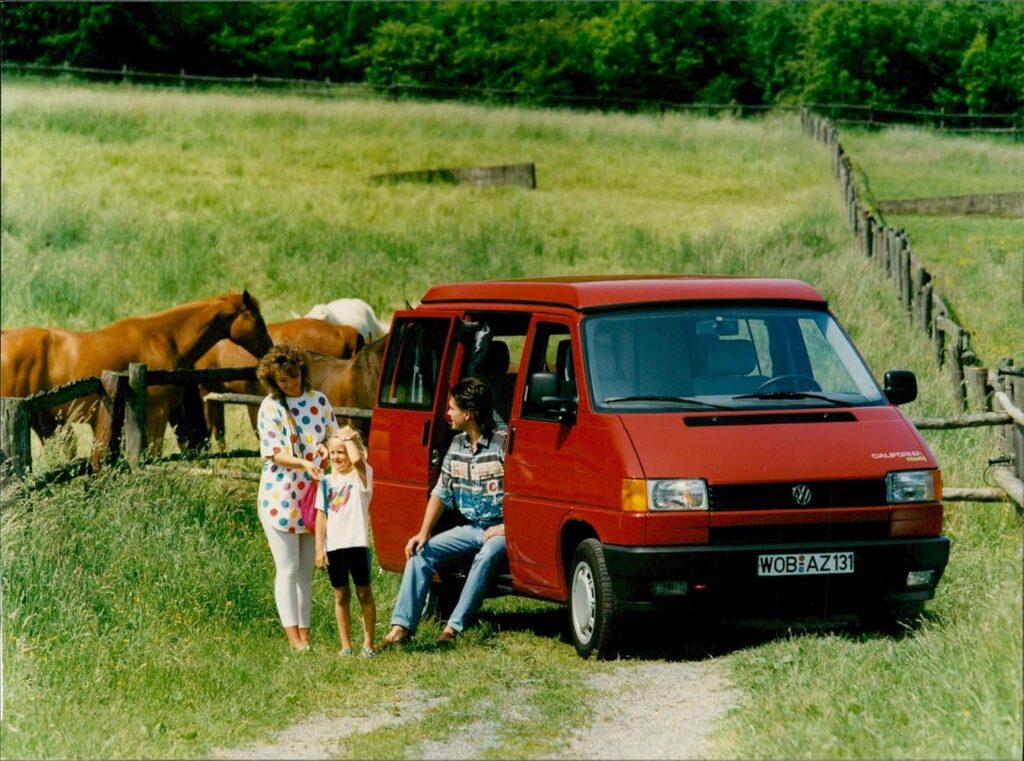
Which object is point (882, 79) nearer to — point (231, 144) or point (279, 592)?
point (231, 144)

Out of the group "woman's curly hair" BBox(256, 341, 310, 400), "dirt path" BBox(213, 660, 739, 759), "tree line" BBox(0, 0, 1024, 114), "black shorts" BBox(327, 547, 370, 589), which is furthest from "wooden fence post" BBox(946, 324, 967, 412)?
"tree line" BBox(0, 0, 1024, 114)

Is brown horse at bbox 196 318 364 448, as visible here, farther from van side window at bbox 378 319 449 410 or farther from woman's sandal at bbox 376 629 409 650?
woman's sandal at bbox 376 629 409 650

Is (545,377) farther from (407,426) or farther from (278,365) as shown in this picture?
(407,426)

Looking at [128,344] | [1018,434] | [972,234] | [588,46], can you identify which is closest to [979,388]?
[1018,434]

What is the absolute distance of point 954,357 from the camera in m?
13.7

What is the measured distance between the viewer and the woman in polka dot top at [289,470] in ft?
29.6

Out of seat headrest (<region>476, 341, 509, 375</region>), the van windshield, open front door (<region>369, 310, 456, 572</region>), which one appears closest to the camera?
the van windshield

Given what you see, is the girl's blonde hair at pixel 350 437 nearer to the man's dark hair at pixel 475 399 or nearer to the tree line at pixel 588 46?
the man's dark hair at pixel 475 399

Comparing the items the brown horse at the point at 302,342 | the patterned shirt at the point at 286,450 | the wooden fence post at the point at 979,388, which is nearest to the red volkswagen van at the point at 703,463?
the patterned shirt at the point at 286,450

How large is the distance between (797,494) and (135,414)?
686cm

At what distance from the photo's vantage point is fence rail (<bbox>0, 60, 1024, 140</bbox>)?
4716 cm

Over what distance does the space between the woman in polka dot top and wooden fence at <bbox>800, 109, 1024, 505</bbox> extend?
3.94 meters

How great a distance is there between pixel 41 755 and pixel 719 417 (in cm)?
375

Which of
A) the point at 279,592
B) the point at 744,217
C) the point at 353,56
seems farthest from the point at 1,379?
the point at 353,56
